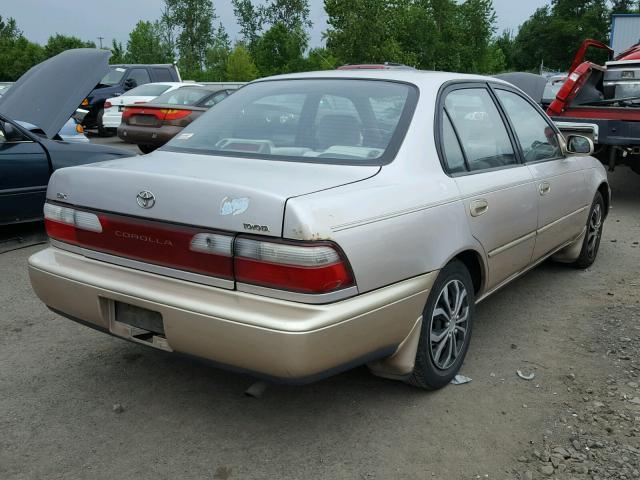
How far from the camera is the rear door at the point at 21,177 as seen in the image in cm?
598

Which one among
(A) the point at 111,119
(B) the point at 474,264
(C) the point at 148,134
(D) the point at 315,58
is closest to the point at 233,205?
(B) the point at 474,264

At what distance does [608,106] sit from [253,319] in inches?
289

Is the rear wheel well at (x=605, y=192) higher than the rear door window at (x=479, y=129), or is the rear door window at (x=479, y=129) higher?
the rear door window at (x=479, y=129)

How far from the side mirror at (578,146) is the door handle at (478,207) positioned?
5.25 feet

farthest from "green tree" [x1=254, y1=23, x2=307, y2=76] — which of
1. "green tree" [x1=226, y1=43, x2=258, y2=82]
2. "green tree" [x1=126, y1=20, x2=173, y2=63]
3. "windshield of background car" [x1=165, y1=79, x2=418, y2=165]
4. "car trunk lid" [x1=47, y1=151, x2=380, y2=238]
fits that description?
"car trunk lid" [x1=47, y1=151, x2=380, y2=238]

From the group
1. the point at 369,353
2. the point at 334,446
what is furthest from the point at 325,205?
the point at 334,446

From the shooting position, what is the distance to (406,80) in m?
3.54

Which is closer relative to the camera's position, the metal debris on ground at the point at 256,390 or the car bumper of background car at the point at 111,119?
the metal debris on ground at the point at 256,390

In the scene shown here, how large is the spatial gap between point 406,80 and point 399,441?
6.00 feet

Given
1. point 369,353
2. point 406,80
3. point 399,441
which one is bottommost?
point 399,441

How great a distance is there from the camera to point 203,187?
2697 millimetres

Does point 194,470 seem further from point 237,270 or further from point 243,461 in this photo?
point 237,270

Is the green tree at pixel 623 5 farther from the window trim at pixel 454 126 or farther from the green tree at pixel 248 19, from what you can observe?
the window trim at pixel 454 126

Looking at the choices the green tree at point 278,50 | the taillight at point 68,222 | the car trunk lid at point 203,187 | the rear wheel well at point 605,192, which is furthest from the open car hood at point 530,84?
the green tree at point 278,50
